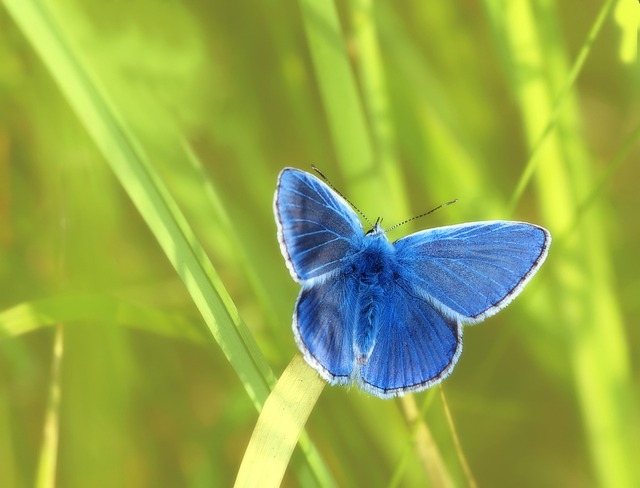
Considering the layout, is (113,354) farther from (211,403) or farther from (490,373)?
(490,373)

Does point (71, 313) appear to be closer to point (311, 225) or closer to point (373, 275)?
point (311, 225)

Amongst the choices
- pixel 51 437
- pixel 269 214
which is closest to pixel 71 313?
pixel 51 437

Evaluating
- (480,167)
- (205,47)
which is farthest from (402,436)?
(205,47)

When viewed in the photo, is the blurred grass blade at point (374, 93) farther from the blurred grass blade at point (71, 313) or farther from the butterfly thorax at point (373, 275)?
the blurred grass blade at point (71, 313)

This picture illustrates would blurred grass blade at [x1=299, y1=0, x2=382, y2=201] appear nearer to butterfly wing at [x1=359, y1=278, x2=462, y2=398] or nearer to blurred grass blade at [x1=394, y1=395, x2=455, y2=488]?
butterfly wing at [x1=359, y1=278, x2=462, y2=398]

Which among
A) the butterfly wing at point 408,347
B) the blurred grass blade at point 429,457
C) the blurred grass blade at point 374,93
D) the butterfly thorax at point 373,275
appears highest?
the blurred grass blade at point 374,93

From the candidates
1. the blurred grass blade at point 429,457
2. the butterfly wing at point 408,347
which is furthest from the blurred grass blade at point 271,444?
the blurred grass blade at point 429,457
